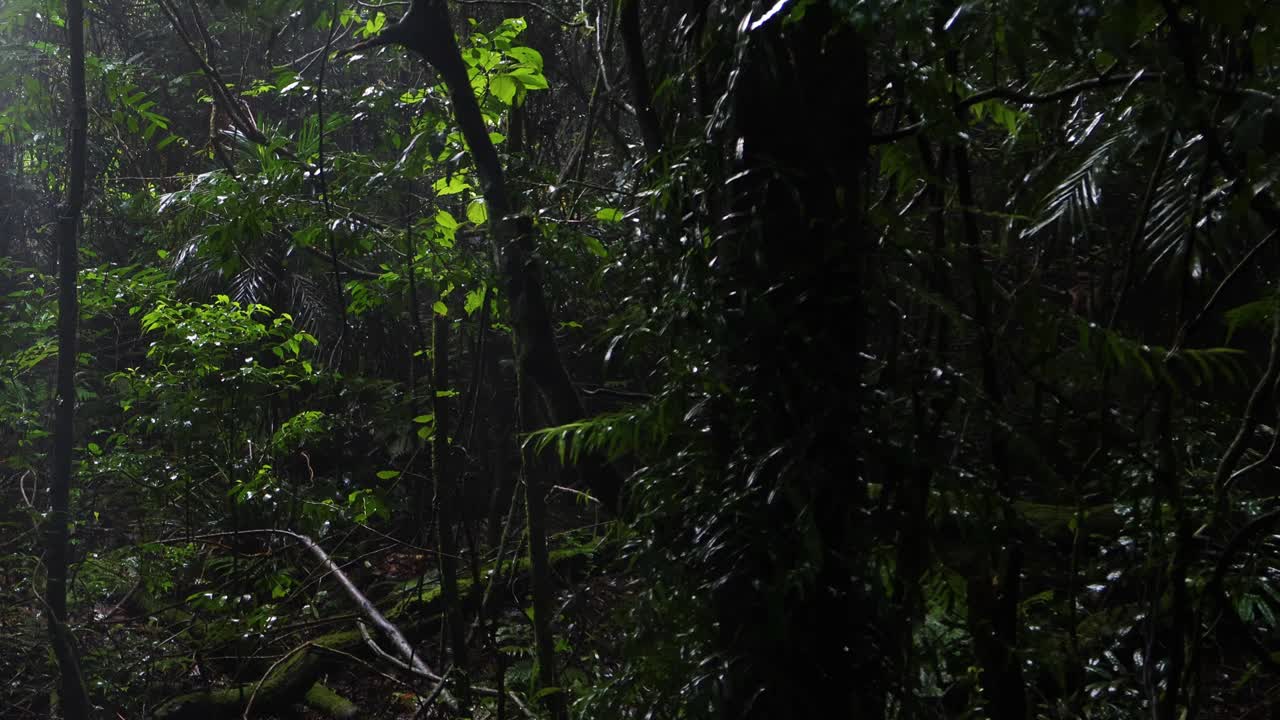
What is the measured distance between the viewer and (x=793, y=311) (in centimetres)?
144

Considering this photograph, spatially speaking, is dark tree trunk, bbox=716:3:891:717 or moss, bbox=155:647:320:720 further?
moss, bbox=155:647:320:720

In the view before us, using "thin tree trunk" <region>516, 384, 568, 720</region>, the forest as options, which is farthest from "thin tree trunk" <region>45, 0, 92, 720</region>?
"thin tree trunk" <region>516, 384, 568, 720</region>

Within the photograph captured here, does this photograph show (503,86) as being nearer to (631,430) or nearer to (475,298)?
(475,298)

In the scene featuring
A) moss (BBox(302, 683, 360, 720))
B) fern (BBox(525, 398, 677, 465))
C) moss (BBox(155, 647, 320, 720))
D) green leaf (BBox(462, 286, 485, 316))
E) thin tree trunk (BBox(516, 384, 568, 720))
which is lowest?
moss (BBox(302, 683, 360, 720))

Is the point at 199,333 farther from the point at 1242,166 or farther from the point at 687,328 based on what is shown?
the point at 1242,166

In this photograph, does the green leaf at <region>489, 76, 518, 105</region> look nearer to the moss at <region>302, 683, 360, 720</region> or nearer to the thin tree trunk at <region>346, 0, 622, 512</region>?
the thin tree trunk at <region>346, 0, 622, 512</region>

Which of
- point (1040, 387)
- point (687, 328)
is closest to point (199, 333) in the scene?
point (687, 328)

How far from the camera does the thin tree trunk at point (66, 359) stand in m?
3.20

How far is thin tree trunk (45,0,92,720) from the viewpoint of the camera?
A: 3.20 m

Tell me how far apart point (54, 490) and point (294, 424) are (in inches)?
43.6

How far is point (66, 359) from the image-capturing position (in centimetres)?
326

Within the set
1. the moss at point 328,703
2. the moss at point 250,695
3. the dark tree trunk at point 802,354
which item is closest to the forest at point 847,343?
the dark tree trunk at point 802,354

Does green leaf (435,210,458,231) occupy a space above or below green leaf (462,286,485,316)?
above

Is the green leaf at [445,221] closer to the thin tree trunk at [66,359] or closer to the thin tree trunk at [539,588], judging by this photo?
the thin tree trunk at [539,588]
